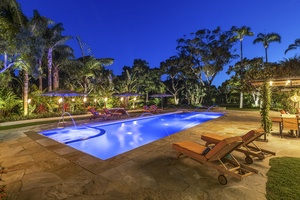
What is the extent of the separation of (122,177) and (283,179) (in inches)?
130

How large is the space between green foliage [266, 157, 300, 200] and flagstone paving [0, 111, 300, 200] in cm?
13

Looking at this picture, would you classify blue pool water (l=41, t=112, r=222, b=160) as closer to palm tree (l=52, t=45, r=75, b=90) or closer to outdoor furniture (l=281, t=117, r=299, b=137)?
outdoor furniture (l=281, t=117, r=299, b=137)

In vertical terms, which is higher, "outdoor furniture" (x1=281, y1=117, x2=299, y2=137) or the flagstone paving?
"outdoor furniture" (x1=281, y1=117, x2=299, y2=137)

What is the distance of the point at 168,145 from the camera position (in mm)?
5812

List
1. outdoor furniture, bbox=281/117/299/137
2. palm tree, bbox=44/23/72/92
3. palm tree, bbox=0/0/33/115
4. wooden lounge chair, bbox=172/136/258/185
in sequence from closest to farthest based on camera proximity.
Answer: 1. wooden lounge chair, bbox=172/136/258/185
2. outdoor furniture, bbox=281/117/299/137
3. palm tree, bbox=0/0/33/115
4. palm tree, bbox=44/23/72/92

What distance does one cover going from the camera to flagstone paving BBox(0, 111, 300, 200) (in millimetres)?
3000

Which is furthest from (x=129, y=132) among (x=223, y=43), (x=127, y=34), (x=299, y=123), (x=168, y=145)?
(x=127, y=34)

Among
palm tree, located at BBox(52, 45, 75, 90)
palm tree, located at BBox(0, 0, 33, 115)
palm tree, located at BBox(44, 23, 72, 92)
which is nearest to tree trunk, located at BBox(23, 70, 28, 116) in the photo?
palm tree, located at BBox(0, 0, 33, 115)

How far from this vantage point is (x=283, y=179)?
3455 mm

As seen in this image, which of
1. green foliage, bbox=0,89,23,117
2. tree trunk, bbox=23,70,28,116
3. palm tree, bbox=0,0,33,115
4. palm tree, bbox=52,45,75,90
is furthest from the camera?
palm tree, bbox=52,45,75,90

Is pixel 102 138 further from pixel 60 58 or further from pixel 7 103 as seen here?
pixel 60 58

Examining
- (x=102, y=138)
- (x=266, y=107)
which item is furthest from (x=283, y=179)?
(x=102, y=138)

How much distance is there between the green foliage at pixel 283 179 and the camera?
2.94m

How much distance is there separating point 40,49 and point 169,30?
137 metres
